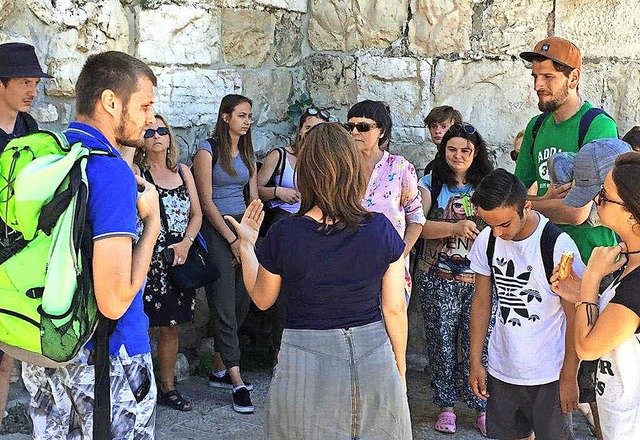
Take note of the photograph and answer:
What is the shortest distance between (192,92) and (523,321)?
9.66 ft

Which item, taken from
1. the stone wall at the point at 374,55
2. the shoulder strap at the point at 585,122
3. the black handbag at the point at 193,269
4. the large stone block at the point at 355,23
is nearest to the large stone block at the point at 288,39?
the stone wall at the point at 374,55

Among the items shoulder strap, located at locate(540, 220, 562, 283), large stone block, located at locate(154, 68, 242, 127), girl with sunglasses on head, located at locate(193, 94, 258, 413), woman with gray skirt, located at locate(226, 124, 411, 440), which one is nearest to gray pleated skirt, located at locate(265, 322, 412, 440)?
woman with gray skirt, located at locate(226, 124, 411, 440)

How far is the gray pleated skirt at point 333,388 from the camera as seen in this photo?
2.73 meters

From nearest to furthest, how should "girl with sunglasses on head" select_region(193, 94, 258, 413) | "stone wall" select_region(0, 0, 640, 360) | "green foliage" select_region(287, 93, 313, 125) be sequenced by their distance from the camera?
"girl with sunglasses on head" select_region(193, 94, 258, 413)
"stone wall" select_region(0, 0, 640, 360)
"green foliage" select_region(287, 93, 313, 125)

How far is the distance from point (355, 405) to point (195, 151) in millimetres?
3149

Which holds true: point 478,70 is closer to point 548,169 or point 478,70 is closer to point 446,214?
point 446,214

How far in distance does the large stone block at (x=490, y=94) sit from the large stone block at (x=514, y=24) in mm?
114

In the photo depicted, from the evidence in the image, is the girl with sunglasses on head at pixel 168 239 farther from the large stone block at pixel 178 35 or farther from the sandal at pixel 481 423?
the sandal at pixel 481 423

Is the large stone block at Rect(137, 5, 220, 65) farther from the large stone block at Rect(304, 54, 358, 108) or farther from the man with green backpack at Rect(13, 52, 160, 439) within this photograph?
the man with green backpack at Rect(13, 52, 160, 439)

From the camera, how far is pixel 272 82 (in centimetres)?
621

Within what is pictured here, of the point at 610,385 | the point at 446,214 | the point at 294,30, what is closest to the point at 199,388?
the point at 446,214

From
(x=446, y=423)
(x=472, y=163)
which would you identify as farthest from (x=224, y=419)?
(x=472, y=163)

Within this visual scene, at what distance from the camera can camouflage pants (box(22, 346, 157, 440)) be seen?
2.54 metres

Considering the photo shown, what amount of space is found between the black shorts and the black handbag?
1965mm
